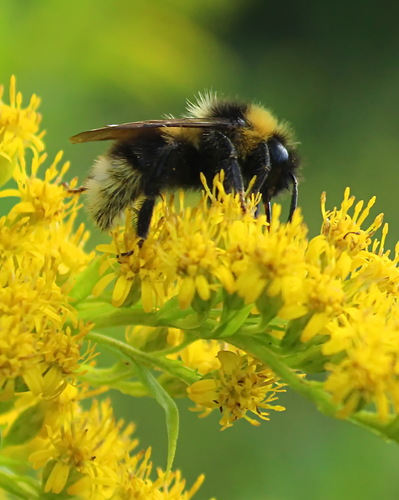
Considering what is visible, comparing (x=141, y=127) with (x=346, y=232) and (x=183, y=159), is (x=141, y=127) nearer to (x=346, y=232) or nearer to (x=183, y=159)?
(x=183, y=159)

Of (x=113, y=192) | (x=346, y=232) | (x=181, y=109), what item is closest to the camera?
(x=346, y=232)

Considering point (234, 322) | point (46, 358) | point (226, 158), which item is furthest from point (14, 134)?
point (234, 322)

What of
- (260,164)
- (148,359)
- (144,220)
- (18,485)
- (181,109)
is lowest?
(18,485)

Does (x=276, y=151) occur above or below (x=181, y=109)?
below

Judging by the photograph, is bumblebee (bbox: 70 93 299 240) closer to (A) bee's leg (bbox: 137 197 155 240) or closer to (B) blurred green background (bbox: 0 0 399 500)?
(A) bee's leg (bbox: 137 197 155 240)

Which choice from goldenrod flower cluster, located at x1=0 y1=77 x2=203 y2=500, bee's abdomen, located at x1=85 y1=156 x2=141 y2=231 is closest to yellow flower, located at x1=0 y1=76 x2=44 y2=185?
goldenrod flower cluster, located at x1=0 y1=77 x2=203 y2=500

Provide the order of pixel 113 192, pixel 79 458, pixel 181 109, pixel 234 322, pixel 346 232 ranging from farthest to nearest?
pixel 181 109 → pixel 113 192 → pixel 79 458 → pixel 346 232 → pixel 234 322

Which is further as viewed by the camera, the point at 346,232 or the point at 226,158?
the point at 226,158

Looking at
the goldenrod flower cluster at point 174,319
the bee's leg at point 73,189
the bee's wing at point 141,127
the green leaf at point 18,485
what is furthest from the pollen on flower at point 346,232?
the green leaf at point 18,485
